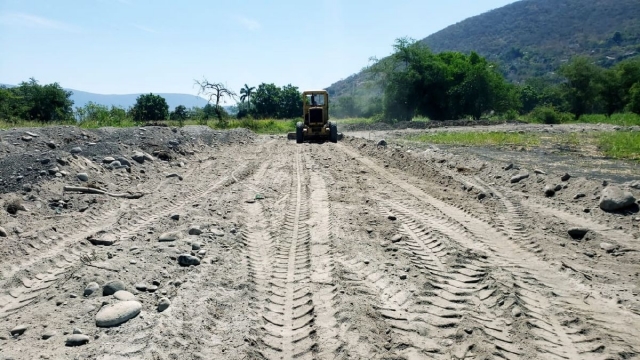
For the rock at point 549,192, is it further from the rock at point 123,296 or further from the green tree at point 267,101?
the green tree at point 267,101

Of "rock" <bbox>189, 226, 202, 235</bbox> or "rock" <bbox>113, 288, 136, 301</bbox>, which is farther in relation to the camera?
"rock" <bbox>189, 226, 202, 235</bbox>

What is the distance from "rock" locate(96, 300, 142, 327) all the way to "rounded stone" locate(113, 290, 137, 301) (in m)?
0.14

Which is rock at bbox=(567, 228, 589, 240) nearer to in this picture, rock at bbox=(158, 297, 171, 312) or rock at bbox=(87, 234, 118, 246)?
rock at bbox=(158, 297, 171, 312)

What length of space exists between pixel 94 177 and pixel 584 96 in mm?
52605

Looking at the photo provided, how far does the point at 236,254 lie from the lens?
5508 millimetres

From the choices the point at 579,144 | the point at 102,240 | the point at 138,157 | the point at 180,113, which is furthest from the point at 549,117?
the point at 102,240

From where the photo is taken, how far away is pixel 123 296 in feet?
13.6

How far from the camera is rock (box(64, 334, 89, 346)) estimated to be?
134 inches

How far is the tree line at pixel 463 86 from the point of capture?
44562 millimetres

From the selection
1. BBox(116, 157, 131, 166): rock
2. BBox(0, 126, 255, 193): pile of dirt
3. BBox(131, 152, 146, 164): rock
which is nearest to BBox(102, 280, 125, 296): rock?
BBox(0, 126, 255, 193): pile of dirt

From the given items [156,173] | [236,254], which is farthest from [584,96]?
[236,254]

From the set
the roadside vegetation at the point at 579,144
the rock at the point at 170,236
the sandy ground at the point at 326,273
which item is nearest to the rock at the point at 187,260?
the sandy ground at the point at 326,273

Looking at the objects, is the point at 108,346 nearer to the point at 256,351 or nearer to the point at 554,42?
the point at 256,351

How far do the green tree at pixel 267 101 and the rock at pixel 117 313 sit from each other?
7301 cm
